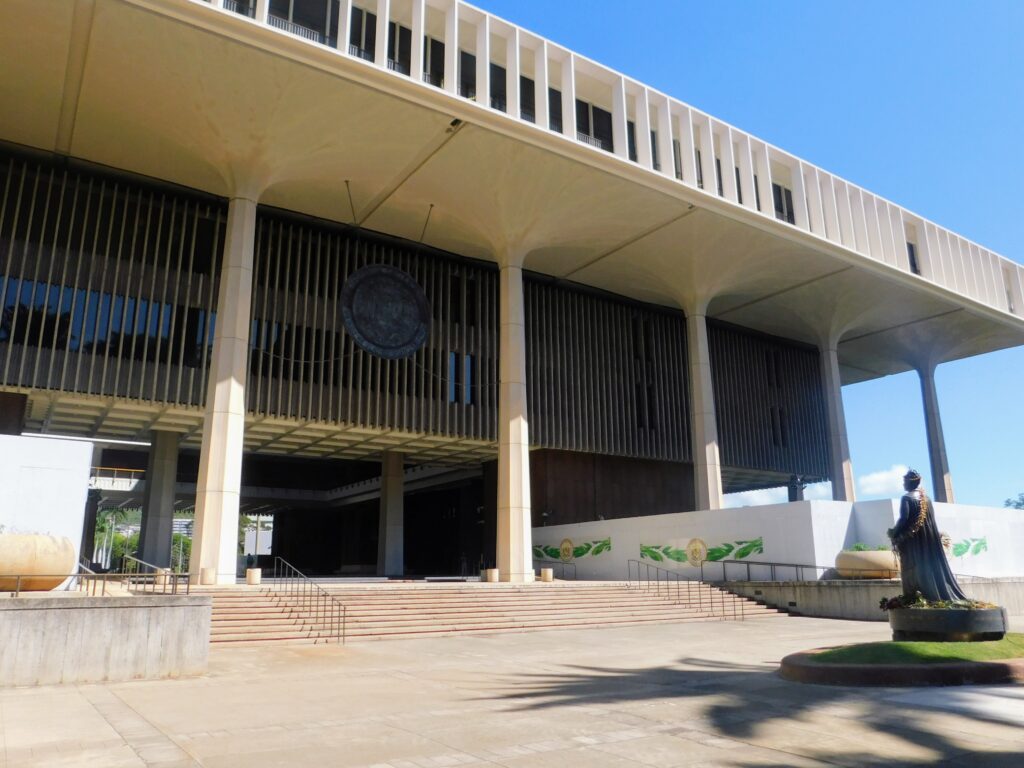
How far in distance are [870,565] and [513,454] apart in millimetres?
11300

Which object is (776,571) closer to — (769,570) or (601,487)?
(769,570)

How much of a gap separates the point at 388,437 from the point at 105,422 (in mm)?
10141

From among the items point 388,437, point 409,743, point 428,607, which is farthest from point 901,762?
point 388,437

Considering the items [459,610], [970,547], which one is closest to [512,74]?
[459,610]

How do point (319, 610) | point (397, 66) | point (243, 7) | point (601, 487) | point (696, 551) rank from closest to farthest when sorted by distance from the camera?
point (319, 610) < point (243, 7) < point (397, 66) < point (696, 551) < point (601, 487)

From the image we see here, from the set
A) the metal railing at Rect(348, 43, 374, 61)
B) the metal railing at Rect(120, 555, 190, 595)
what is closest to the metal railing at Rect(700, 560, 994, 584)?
the metal railing at Rect(120, 555, 190, 595)

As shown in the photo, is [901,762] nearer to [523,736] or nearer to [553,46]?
[523,736]

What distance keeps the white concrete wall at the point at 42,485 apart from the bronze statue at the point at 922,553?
1328cm

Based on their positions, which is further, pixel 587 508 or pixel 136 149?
pixel 587 508

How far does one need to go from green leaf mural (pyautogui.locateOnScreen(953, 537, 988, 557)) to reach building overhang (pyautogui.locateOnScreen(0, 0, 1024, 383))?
39.1 feet

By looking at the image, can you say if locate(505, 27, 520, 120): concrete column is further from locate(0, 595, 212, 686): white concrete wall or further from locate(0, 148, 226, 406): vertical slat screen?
locate(0, 595, 212, 686): white concrete wall

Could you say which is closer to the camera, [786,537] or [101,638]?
[101,638]

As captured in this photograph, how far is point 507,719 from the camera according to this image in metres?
7.20

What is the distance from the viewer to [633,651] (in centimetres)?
1302
